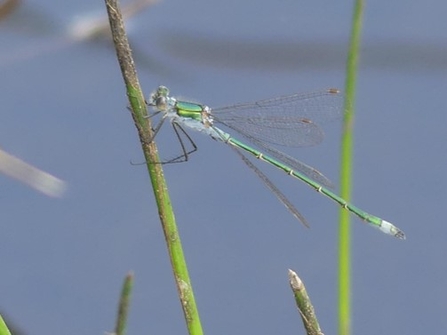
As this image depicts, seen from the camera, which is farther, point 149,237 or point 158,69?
point 158,69

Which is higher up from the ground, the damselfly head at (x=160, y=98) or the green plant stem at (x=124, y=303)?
the damselfly head at (x=160, y=98)

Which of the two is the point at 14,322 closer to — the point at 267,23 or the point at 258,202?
the point at 258,202

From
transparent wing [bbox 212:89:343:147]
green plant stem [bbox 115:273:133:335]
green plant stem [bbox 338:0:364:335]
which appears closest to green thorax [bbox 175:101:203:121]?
transparent wing [bbox 212:89:343:147]

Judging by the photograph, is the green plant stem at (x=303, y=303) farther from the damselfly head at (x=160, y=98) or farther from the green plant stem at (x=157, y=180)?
the damselfly head at (x=160, y=98)

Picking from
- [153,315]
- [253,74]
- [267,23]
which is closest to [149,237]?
[153,315]

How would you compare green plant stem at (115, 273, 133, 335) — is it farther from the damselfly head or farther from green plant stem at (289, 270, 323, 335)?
the damselfly head

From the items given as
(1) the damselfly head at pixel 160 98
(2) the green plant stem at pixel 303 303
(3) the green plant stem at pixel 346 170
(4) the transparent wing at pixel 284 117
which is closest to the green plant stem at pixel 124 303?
(2) the green plant stem at pixel 303 303

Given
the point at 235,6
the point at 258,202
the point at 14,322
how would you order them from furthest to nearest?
the point at 235,6 < the point at 258,202 < the point at 14,322
